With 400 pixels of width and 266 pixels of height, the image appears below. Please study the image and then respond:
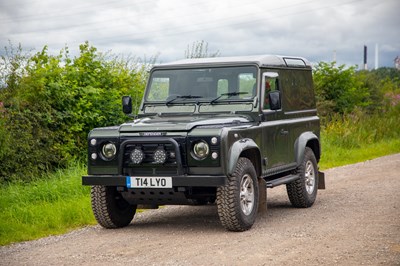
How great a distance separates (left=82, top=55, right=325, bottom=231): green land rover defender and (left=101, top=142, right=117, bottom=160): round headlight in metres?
0.01

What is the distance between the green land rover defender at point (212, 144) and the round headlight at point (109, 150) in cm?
1

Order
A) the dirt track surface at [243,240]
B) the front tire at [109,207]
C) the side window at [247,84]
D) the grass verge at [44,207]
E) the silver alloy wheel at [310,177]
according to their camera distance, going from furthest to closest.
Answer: the silver alloy wheel at [310,177]
the side window at [247,84]
the grass verge at [44,207]
the front tire at [109,207]
the dirt track surface at [243,240]

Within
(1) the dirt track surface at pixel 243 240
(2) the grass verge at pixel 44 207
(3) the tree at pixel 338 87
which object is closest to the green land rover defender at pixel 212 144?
(1) the dirt track surface at pixel 243 240

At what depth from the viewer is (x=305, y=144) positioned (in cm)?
1098

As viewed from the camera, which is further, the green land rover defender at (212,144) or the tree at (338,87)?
the tree at (338,87)

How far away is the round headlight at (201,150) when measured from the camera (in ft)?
27.8

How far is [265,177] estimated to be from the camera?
1001cm

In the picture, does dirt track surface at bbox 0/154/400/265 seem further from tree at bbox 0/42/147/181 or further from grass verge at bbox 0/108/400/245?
tree at bbox 0/42/147/181

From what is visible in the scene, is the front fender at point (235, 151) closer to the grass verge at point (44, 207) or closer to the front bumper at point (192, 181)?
the front bumper at point (192, 181)

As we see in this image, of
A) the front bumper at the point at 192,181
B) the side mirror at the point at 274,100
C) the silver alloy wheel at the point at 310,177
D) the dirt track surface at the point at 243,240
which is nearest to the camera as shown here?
the dirt track surface at the point at 243,240

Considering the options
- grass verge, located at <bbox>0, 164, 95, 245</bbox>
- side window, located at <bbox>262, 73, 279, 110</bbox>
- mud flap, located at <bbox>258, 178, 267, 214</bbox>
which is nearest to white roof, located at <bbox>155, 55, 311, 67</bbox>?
side window, located at <bbox>262, 73, 279, 110</bbox>

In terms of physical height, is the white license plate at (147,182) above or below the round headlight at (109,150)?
below

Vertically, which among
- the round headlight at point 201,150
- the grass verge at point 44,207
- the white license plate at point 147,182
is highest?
the round headlight at point 201,150

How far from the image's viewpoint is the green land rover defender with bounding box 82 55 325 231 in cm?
853
